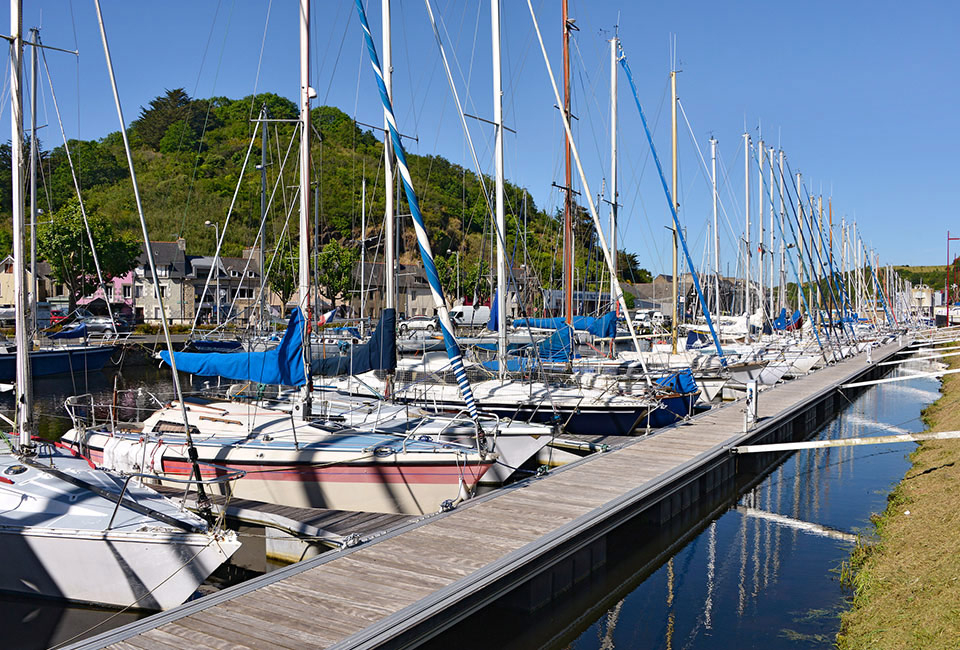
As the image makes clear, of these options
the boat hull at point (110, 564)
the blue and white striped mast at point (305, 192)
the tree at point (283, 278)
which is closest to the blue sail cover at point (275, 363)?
the blue and white striped mast at point (305, 192)

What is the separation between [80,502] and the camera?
1105 centimetres

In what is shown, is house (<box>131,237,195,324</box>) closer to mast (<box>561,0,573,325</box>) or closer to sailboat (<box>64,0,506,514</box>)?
mast (<box>561,0,573,325</box>)

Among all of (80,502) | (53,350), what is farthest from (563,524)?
(53,350)

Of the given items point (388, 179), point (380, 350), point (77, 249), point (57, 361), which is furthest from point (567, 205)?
point (77, 249)

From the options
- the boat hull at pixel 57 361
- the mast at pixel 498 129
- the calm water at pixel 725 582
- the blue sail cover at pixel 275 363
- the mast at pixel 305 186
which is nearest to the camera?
the calm water at pixel 725 582

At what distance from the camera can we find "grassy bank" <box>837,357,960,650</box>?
861 cm

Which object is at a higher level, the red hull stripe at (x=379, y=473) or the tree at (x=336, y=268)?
the tree at (x=336, y=268)

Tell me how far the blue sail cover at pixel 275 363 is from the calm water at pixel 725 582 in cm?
712

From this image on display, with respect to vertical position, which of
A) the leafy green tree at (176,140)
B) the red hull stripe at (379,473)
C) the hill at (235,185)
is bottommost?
the red hull stripe at (379,473)

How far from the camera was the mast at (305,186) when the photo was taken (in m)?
15.3

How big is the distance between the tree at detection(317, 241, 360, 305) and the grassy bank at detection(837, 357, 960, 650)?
60226 mm

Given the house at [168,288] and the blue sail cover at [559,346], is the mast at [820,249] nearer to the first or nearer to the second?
the blue sail cover at [559,346]

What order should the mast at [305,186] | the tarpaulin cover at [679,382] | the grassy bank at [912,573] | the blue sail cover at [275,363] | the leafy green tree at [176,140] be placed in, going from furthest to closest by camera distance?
the leafy green tree at [176,140]
the tarpaulin cover at [679,382]
the blue sail cover at [275,363]
the mast at [305,186]
the grassy bank at [912,573]

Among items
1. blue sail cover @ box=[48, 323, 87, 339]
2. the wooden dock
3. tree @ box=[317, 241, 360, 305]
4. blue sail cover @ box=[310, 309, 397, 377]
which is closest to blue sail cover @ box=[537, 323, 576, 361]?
the wooden dock
